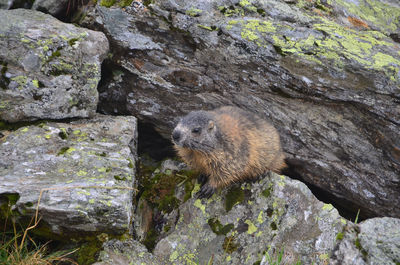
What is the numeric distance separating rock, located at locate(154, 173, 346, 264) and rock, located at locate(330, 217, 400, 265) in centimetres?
16

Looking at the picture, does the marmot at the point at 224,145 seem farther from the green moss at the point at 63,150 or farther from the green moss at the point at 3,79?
the green moss at the point at 3,79

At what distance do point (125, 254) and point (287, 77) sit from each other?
14.8 feet

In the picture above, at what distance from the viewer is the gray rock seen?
26.3 feet

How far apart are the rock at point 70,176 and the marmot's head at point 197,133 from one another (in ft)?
3.41

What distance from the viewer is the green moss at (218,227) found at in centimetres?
609

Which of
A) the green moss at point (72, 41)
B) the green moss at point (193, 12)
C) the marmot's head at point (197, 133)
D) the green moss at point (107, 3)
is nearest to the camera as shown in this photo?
the marmot's head at point (197, 133)

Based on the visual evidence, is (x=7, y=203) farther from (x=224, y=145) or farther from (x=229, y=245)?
(x=224, y=145)

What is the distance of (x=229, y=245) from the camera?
589cm

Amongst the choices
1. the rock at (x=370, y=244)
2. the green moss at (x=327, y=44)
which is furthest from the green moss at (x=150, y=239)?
the green moss at (x=327, y=44)

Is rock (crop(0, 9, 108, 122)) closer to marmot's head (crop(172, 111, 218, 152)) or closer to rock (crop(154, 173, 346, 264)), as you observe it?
marmot's head (crop(172, 111, 218, 152))

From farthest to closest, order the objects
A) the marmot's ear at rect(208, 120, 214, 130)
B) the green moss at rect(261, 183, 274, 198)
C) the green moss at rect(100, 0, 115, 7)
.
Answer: the green moss at rect(100, 0, 115, 7) < the marmot's ear at rect(208, 120, 214, 130) < the green moss at rect(261, 183, 274, 198)

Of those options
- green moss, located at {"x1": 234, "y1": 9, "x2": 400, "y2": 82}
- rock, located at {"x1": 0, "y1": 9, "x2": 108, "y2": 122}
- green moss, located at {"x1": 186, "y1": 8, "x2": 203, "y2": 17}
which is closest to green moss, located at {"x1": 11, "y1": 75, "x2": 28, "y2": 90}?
rock, located at {"x1": 0, "y1": 9, "x2": 108, "y2": 122}

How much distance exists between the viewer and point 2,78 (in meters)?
6.59

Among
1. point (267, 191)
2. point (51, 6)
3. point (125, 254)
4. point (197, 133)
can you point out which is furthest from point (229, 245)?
point (51, 6)
